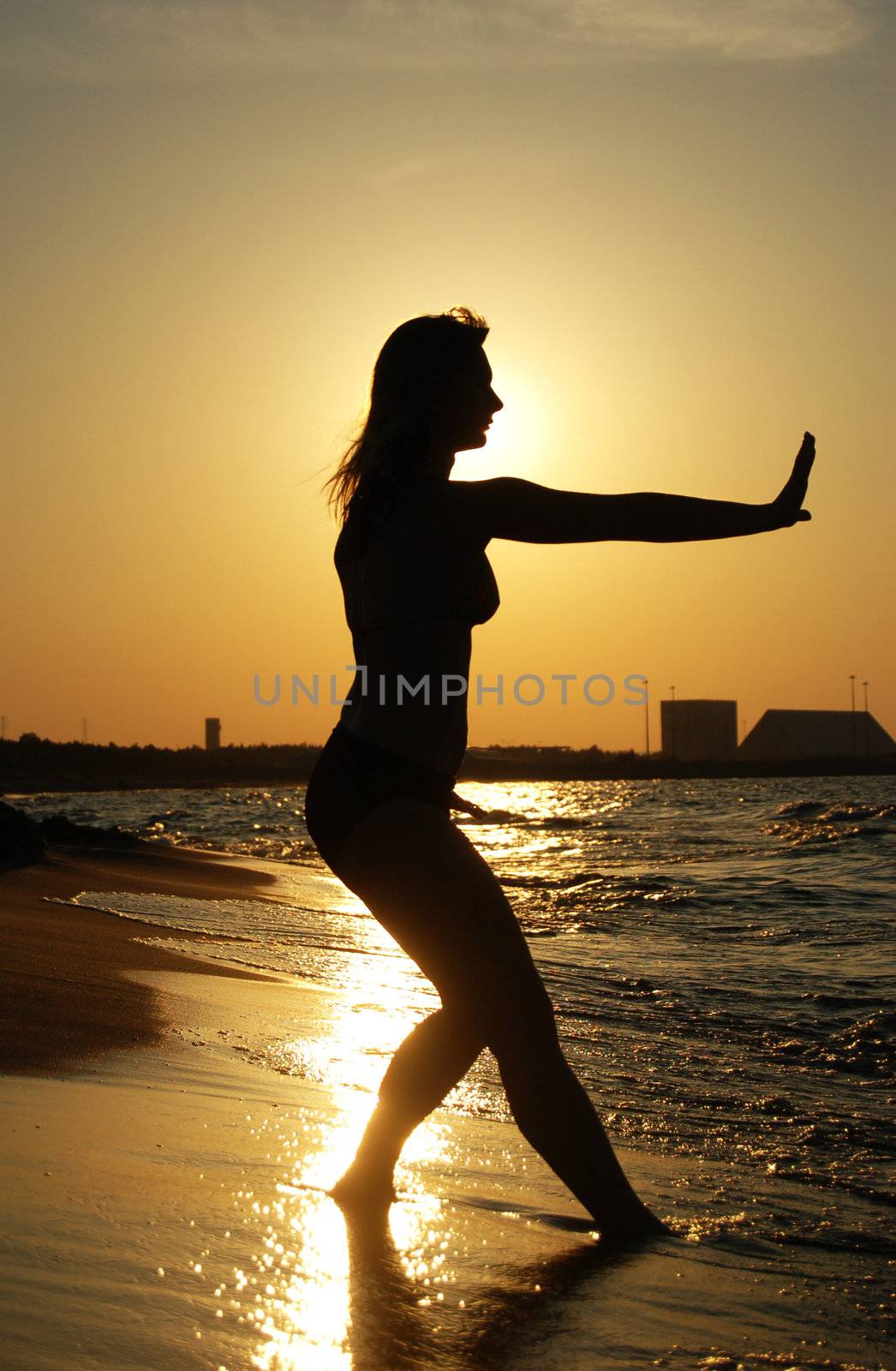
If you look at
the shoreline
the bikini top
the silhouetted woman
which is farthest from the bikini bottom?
the shoreline

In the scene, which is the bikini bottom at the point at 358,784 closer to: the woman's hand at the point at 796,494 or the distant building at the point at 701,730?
the woman's hand at the point at 796,494

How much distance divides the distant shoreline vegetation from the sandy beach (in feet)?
205

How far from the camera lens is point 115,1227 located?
232 cm

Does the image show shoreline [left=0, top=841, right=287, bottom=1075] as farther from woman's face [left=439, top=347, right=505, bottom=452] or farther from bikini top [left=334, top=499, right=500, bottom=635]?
woman's face [left=439, top=347, right=505, bottom=452]

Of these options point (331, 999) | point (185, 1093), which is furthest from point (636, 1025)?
point (185, 1093)

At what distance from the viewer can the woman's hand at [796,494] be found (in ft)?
8.25

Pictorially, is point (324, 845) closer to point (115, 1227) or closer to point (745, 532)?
point (115, 1227)

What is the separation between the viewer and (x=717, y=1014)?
615 centimetres

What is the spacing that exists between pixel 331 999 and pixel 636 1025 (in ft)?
4.44

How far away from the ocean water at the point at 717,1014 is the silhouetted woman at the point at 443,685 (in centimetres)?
64

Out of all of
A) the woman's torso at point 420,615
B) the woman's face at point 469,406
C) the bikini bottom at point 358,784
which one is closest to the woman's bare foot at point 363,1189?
the bikini bottom at point 358,784

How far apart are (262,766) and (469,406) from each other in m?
87.0

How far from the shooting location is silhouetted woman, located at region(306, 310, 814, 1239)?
8.09 feet

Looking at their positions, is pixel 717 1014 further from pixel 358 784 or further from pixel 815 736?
pixel 815 736
